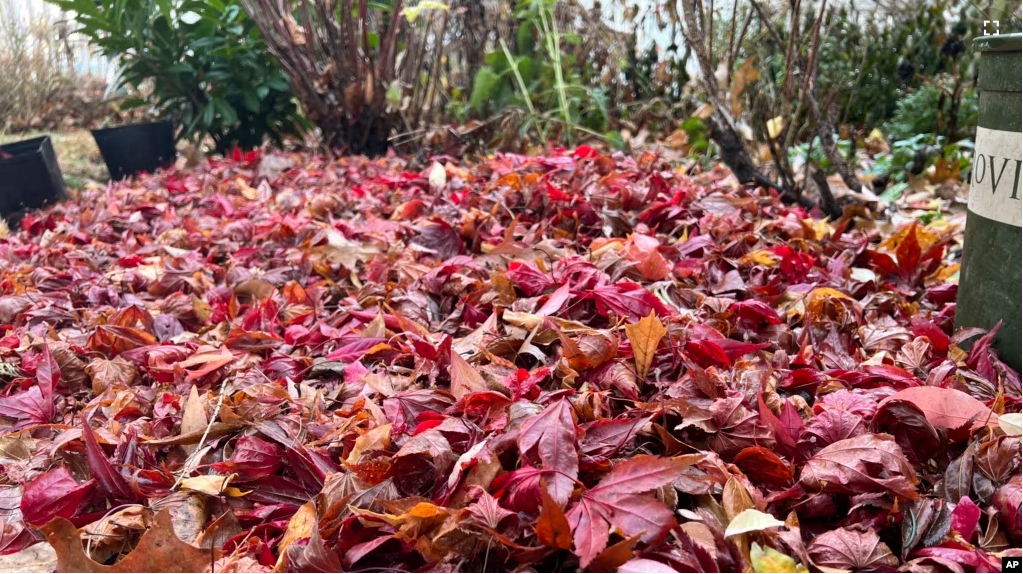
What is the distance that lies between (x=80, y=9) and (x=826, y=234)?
425 cm

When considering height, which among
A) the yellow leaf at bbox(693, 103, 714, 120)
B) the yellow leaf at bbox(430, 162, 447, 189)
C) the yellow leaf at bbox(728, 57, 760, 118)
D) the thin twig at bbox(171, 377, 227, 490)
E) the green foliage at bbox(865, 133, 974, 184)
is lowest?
the green foliage at bbox(865, 133, 974, 184)

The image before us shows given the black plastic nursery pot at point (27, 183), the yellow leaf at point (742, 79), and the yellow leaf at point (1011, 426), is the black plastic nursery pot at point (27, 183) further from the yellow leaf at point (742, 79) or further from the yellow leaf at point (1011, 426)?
the yellow leaf at point (1011, 426)

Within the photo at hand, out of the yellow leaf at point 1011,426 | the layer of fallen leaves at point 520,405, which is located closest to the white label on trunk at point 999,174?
the layer of fallen leaves at point 520,405

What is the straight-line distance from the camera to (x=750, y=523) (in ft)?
2.80

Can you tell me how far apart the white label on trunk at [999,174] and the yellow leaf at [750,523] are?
747mm

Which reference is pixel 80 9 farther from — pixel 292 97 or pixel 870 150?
pixel 870 150

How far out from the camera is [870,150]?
4.29m

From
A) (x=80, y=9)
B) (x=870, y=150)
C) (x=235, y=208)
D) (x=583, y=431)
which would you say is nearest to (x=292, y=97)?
(x=80, y=9)

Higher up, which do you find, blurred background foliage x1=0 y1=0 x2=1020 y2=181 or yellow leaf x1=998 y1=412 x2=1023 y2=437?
blurred background foliage x1=0 y1=0 x2=1020 y2=181

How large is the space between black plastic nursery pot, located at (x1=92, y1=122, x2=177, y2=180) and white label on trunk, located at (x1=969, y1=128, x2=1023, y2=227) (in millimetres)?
4118

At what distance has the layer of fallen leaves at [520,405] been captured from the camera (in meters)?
0.87

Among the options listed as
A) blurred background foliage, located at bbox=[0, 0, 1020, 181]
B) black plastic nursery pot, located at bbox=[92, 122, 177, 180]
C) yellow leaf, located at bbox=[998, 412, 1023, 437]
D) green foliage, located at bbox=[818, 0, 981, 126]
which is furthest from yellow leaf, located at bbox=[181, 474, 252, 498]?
green foliage, located at bbox=[818, 0, 981, 126]

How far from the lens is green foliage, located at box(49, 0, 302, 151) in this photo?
14.6 ft

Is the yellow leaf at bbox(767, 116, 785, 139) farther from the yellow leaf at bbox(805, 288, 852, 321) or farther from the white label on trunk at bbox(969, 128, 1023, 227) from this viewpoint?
the white label on trunk at bbox(969, 128, 1023, 227)
